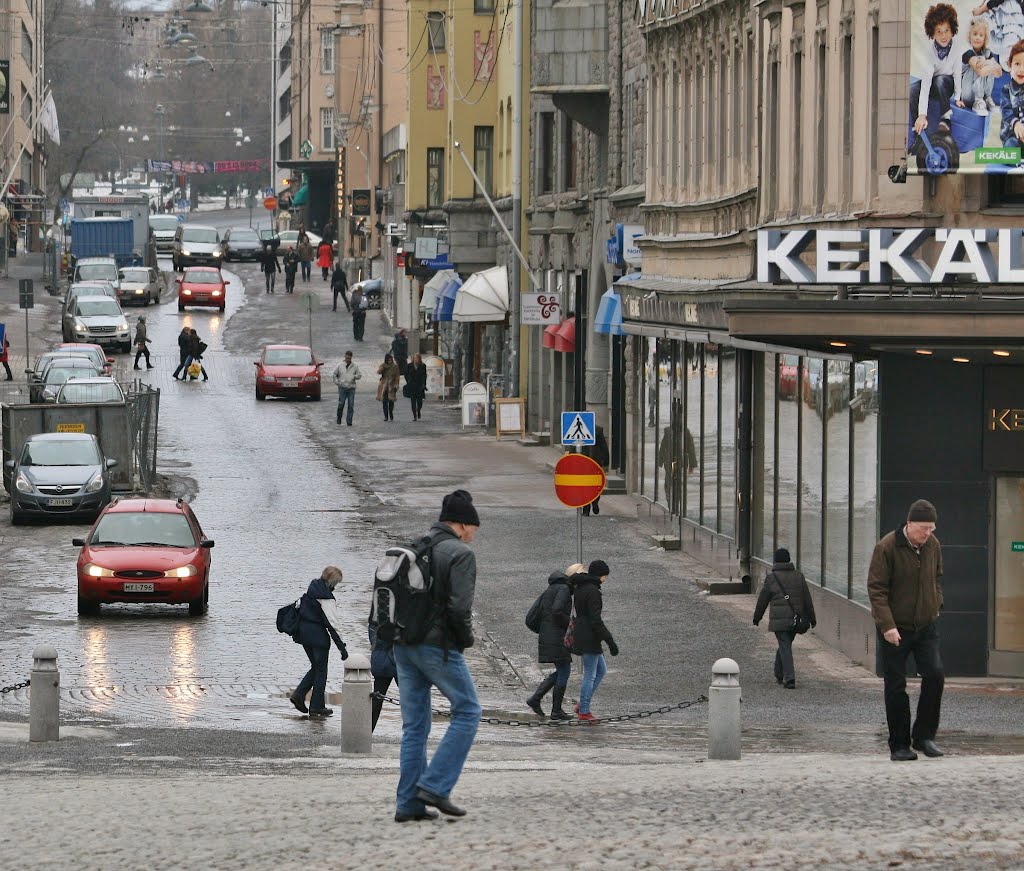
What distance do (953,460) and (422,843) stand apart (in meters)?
11.7

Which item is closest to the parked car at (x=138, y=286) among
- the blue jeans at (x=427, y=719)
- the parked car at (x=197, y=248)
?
the parked car at (x=197, y=248)

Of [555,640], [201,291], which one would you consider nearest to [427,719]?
[555,640]

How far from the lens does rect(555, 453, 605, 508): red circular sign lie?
24.8 metres

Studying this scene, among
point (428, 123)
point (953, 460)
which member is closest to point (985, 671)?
point (953, 460)

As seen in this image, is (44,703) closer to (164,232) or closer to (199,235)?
(199,235)

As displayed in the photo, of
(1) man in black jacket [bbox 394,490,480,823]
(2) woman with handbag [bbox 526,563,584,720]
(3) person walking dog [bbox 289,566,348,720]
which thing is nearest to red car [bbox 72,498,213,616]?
(3) person walking dog [bbox 289,566,348,720]

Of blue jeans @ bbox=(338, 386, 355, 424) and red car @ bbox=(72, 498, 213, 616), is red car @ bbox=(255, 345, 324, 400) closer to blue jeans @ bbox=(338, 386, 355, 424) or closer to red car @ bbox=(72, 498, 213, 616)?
blue jeans @ bbox=(338, 386, 355, 424)

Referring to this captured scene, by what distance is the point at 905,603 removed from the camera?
1495cm

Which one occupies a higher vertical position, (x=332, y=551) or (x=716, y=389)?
(x=716, y=389)

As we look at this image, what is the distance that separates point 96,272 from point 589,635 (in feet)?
215

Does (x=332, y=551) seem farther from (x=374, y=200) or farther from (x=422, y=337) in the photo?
(x=374, y=200)

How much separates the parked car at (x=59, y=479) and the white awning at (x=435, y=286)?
24729mm

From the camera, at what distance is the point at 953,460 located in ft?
71.7

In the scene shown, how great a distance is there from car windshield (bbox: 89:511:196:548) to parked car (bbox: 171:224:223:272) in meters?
72.5
